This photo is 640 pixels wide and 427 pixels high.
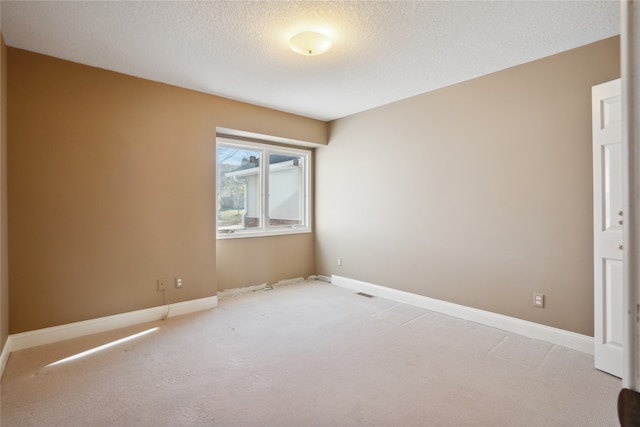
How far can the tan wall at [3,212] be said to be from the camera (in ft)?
8.45

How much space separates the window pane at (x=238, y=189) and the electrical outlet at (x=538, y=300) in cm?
354

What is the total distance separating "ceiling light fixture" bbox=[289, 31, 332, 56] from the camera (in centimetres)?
252

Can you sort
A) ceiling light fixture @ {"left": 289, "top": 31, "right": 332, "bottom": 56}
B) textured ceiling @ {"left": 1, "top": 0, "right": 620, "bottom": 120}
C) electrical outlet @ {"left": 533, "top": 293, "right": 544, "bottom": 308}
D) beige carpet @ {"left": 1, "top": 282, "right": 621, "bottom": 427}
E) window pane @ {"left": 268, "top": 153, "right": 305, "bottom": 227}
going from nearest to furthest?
1. beige carpet @ {"left": 1, "top": 282, "right": 621, "bottom": 427}
2. textured ceiling @ {"left": 1, "top": 0, "right": 620, "bottom": 120}
3. ceiling light fixture @ {"left": 289, "top": 31, "right": 332, "bottom": 56}
4. electrical outlet @ {"left": 533, "top": 293, "right": 544, "bottom": 308}
5. window pane @ {"left": 268, "top": 153, "right": 305, "bottom": 227}

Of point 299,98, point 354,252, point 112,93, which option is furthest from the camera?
point 354,252

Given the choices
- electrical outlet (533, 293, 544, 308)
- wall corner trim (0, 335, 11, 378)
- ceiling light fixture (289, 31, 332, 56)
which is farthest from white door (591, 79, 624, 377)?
wall corner trim (0, 335, 11, 378)

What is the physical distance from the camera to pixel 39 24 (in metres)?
2.46

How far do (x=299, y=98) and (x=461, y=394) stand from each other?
351 centimetres

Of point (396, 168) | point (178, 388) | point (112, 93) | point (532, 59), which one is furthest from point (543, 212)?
point (112, 93)

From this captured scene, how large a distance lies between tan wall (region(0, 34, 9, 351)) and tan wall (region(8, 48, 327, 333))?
78 millimetres

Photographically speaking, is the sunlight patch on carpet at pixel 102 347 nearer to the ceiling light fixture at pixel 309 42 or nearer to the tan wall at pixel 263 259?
the tan wall at pixel 263 259

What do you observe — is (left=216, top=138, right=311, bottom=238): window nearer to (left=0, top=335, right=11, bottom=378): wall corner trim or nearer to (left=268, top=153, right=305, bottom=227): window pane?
(left=268, top=153, right=305, bottom=227): window pane

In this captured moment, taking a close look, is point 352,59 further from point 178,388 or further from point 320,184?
point 178,388

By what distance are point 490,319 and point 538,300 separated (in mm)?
509

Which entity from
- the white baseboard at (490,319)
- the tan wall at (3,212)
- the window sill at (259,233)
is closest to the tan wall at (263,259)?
the window sill at (259,233)
